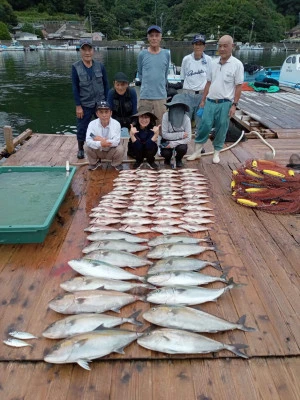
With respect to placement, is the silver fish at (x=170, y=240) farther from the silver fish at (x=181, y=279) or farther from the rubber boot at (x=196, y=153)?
the rubber boot at (x=196, y=153)

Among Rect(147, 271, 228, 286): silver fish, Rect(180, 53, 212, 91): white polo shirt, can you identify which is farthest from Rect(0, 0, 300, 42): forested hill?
Rect(147, 271, 228, 286): silver fish

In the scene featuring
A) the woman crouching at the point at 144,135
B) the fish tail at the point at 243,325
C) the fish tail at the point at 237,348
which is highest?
the woman crouching at the point at 144,135

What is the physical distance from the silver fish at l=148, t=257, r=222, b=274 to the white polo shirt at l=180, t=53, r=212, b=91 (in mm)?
4613

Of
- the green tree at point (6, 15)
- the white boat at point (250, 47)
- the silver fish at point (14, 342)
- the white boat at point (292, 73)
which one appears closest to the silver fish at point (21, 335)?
the silver fish at point (14, 342)

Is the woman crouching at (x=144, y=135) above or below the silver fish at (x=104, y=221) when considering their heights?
above

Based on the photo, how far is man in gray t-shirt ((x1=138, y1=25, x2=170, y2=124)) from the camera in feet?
19.3

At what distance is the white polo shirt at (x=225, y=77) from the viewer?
17.6 feet

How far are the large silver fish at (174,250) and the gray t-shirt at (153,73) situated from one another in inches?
150

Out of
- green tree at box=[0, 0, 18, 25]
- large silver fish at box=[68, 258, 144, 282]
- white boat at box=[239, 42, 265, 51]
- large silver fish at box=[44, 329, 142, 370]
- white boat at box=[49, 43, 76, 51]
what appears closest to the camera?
large silver fish at box=[44, 329, 142, 370]

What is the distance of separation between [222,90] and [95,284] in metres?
4.14

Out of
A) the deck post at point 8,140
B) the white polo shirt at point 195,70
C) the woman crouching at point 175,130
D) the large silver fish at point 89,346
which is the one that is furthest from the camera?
the deck post at point 8,140

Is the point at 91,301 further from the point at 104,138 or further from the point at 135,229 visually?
the point at 104,138

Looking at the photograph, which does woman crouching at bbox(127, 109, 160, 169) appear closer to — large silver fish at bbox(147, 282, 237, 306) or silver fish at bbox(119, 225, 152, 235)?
silver fish at bbox(119, 225, 152, 235)

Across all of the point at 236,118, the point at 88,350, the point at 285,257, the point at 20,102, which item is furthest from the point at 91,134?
the point at 20,102
